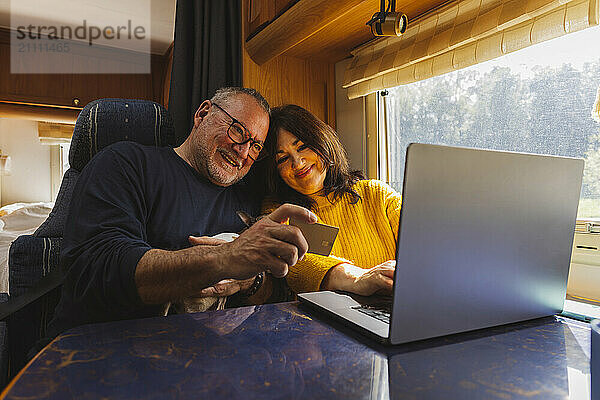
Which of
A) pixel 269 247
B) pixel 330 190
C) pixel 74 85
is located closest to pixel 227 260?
pixel 269 247

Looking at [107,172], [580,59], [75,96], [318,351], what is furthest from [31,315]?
[75,96]

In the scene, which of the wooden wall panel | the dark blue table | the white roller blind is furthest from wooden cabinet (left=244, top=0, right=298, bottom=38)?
the dark blue table

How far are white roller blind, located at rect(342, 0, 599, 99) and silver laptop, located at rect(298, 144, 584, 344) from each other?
678 millimetres

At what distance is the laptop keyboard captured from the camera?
701 mm

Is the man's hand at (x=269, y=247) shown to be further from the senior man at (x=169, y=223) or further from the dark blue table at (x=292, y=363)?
the dark blue table at (x=292, y=363)

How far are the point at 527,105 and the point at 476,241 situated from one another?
1.01 m

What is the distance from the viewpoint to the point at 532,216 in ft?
2.16

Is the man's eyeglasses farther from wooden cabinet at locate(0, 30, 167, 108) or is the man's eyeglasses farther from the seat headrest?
wooden cabinet at locate(0, 30, 167, 108)

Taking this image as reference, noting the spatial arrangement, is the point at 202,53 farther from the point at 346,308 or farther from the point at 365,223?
the point at 346,308

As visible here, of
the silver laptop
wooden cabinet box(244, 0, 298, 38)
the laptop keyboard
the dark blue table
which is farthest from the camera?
wooden cabinet box(244, 0, 298, 38)

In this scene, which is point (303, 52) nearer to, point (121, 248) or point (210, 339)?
point (121, 248)

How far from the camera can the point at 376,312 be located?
743 millimetres

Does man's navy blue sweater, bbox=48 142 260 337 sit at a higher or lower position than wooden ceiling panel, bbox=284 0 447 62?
lower

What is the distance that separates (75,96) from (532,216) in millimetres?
4082
